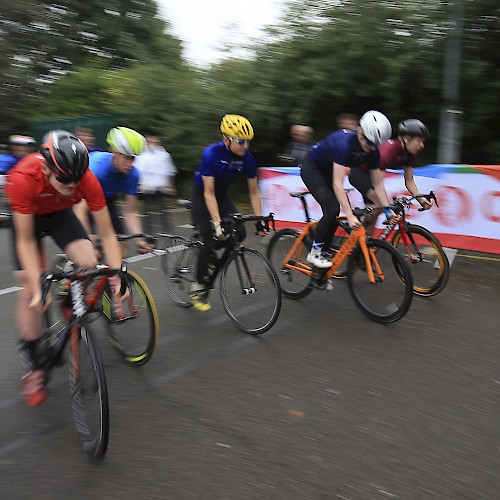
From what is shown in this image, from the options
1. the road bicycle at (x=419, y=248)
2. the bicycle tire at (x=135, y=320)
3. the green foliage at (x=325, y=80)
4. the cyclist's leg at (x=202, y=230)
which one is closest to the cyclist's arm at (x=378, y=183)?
the road bicycle at (x=419, y=248)

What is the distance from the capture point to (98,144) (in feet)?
59.4

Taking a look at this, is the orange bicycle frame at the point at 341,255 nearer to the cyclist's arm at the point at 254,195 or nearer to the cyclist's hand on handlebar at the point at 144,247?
the cyclist's arm at the point at 254,195

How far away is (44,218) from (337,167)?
2797 mm

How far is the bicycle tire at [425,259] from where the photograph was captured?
6238 mm

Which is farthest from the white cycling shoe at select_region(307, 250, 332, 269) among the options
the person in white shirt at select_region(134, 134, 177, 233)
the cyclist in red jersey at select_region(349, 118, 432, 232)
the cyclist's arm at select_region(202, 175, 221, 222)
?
the person in white shirt at select_region(134, 134, 177, 233)

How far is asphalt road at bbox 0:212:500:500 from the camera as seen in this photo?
3.15 m

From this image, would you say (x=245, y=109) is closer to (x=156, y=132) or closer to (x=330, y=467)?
(x=156, y=132)

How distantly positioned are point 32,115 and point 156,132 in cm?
976

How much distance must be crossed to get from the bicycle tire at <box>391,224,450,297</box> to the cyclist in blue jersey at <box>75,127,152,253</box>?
2802 mm

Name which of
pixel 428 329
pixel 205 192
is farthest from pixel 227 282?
pixel 428 329

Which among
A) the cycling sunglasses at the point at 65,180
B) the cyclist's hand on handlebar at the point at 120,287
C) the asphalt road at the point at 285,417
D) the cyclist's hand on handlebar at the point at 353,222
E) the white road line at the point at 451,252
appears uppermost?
the cycling sunglasses at the point at 65,180

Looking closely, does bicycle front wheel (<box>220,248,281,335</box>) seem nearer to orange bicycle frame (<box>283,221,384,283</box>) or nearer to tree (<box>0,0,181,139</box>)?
orange bicycle frame (<box>283,221,384,283</box>)

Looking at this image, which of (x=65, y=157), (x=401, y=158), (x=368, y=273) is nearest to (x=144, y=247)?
(x=65, y=157)

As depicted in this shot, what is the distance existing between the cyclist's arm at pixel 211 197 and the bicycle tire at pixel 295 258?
1.22 metres
